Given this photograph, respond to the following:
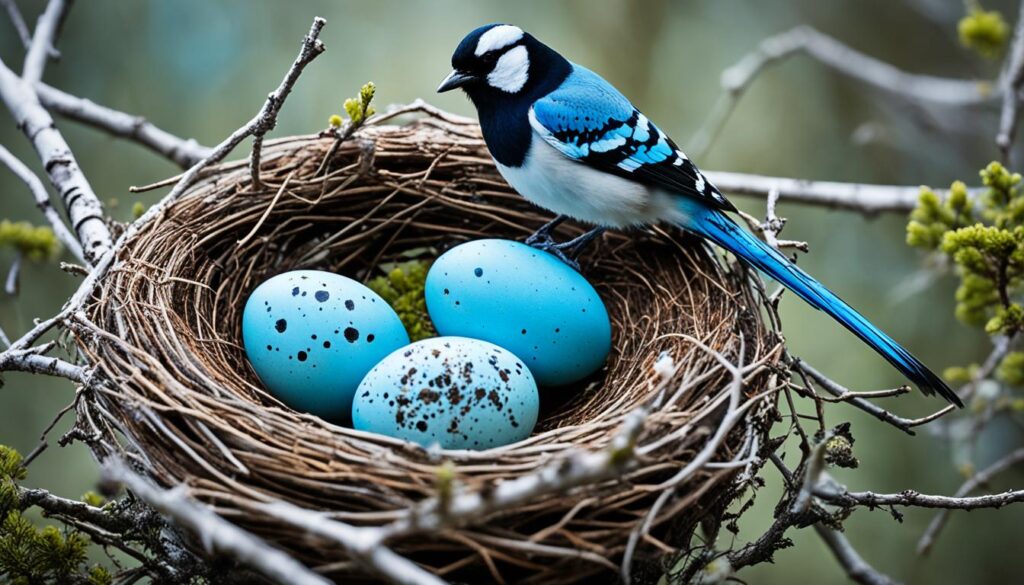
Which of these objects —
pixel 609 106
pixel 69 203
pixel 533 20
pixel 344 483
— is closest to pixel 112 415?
pixel 344 483

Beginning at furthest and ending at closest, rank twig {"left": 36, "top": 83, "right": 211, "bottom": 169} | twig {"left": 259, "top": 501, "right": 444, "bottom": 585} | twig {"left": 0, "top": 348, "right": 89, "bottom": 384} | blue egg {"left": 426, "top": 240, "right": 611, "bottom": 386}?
twig {"left": 36, "top": 83, "right": 211, "bottom": 169}, blue egg {"left": 426, "top": 240, "right": 611, "bottom": 386}, twig {"left": 0, "top": 348, "right": 89, "bottom": 384}, twig {"left": 259, "top": 501, "right": 444, "bottom": 585}

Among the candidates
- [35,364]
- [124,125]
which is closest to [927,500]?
[35,364]

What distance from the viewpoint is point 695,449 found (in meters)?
1.59

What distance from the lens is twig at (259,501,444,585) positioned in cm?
109

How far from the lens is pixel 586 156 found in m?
2.14

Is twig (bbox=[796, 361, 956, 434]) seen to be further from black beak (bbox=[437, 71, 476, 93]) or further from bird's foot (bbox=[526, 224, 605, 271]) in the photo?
black beak (bbox=[437, 71, 476, 93])

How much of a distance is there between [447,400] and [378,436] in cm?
21

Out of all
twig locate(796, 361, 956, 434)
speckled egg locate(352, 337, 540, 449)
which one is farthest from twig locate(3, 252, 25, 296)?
twig locate(796, 361, 956, 434)

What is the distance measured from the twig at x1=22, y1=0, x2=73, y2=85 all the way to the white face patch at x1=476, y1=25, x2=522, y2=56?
1.24 m

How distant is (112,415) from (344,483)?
0.47 metres

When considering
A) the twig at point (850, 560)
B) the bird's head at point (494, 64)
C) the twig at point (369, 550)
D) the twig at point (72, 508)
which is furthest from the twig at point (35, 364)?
the twig at point (850, 560)

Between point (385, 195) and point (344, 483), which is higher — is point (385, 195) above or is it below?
above

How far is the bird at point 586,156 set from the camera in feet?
6.97

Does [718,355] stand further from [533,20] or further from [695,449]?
[533,20]
